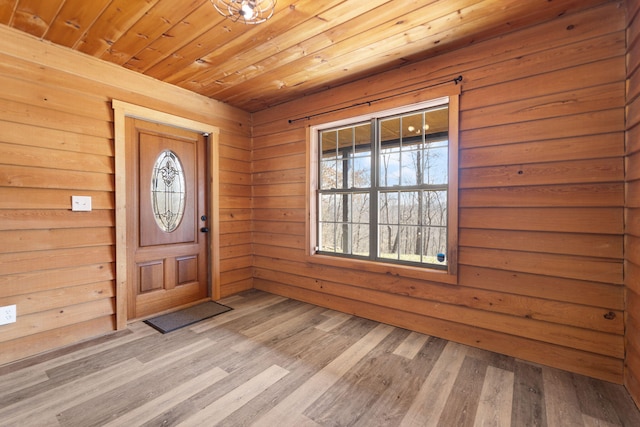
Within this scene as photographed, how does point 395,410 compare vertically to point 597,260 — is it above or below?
below

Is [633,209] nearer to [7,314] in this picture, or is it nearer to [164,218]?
[164,218]

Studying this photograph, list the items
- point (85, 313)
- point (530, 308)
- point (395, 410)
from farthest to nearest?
point (85, 313)
point (530, 308)
point (395, 410)

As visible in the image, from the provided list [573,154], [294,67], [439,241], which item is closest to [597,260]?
[573,154]

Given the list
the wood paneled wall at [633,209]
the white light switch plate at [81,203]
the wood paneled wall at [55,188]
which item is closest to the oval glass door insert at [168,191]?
the wood paneled wall at [55,188]

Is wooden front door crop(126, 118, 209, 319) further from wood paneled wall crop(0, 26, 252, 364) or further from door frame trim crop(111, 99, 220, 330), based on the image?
wood paneled wall crop(0, 26, 252, 364)

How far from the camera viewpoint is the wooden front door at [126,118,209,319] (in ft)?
9.43

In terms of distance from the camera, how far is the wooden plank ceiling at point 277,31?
6.23 ft

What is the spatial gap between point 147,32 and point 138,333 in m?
2.50

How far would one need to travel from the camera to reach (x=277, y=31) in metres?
2.17

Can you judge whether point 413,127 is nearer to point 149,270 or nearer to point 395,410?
point 395,410

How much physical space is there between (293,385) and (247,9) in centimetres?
236

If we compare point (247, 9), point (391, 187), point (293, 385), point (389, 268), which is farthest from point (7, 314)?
point (391, 187)

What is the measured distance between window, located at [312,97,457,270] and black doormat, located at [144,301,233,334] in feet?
4.34

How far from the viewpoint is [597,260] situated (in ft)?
6.24
